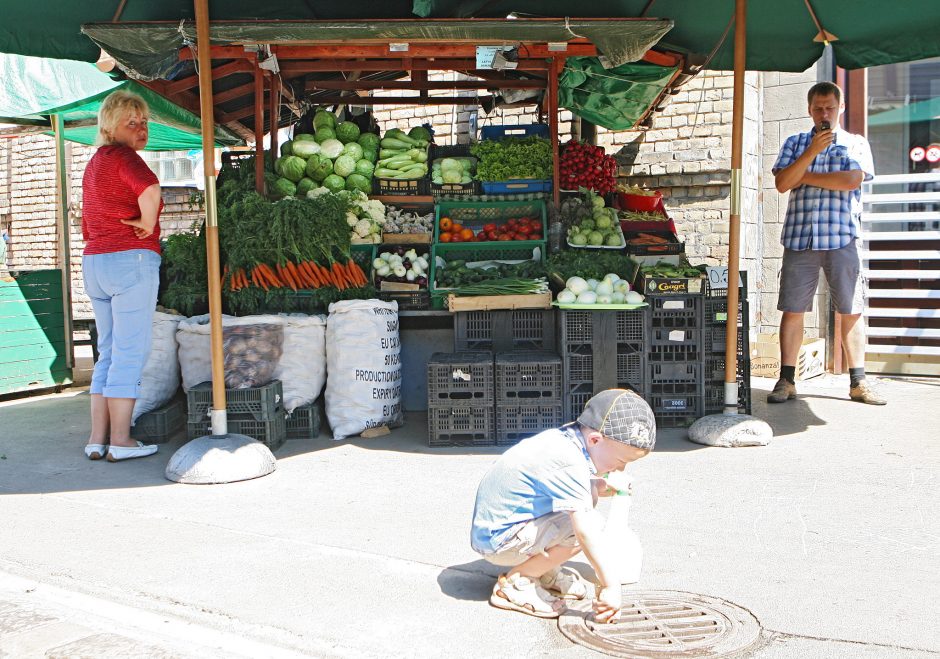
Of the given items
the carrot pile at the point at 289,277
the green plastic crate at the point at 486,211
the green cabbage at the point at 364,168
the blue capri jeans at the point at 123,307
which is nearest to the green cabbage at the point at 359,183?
the green cabbage at the point at 364,168

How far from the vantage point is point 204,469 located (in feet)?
17.6

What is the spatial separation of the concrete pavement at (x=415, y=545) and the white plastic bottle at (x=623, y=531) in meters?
0.19

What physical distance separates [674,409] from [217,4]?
15.2 ft

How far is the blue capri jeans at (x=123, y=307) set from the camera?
575 centimetres

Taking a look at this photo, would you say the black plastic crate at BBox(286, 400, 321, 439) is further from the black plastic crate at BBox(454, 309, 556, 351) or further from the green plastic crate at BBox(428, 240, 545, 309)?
the green plastic crate at BBox(428, 240, 545, 309)

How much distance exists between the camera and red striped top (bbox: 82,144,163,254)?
5660mm

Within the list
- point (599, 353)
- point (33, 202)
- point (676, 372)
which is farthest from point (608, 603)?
point (33, 202)

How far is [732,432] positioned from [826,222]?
2.36m

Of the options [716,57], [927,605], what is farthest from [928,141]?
[927,605]

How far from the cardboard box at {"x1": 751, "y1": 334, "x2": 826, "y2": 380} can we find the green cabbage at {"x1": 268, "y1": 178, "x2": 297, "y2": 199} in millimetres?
5218

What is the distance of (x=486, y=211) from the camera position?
832cm

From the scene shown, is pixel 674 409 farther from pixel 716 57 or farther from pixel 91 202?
pixel 91 202

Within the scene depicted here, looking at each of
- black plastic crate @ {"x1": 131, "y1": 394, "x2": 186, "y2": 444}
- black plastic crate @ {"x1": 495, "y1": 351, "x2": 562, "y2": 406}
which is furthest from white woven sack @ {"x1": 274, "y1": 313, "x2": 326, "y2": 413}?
black plastic crate @ {"x1": 495, "y1": 351, "x2": 562, "y2": 406}

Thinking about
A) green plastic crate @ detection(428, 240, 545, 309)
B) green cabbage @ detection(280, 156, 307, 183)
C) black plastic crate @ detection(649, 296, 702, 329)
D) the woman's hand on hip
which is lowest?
black plastic crate @ detection(649, 296, 702, 329)
